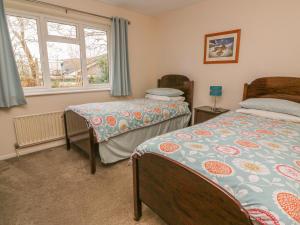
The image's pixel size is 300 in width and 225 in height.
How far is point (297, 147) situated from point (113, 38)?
10.3 ft

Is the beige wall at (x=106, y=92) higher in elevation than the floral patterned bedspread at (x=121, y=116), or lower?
higher

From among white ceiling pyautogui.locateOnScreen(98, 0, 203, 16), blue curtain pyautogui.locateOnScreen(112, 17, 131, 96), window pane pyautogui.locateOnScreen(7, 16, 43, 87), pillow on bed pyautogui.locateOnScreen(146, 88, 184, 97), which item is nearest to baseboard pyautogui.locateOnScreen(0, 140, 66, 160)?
window pane pyautogui.locateOnScreen(7, 16, 43, 87)

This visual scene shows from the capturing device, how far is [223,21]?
2.92m

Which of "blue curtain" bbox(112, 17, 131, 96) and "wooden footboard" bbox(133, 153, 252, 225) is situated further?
"blue curtain" bbox(112, 17, 131, 96)

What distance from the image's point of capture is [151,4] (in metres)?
3.27

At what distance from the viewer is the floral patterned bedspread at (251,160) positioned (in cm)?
77

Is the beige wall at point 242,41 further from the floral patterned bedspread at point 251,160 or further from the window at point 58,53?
the window at point 58,53

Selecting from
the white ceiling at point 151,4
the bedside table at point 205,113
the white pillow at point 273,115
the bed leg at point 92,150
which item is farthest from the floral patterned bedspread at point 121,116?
the white ceiling at point 151,4

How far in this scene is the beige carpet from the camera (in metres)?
1.57

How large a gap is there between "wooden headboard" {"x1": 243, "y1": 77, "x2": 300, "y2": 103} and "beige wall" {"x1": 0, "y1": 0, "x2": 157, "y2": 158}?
220cm

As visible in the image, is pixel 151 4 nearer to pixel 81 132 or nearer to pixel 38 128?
pixel 81 132

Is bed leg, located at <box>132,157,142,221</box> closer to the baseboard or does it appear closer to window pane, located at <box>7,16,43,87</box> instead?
the baseboard

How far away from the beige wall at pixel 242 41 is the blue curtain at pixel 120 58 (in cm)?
96

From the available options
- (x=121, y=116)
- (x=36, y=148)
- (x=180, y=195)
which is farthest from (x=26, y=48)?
(x=180, y=195)
